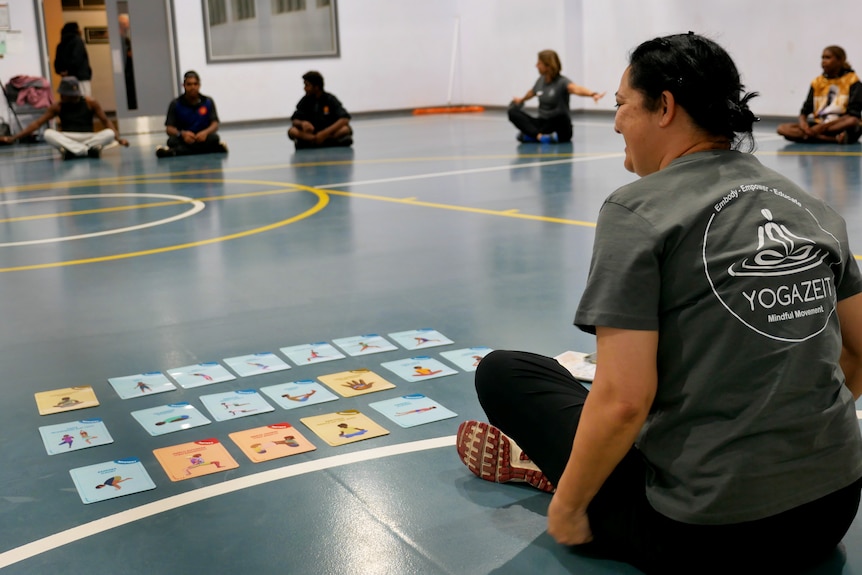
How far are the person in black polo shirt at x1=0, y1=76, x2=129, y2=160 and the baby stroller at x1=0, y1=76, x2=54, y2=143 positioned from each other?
285 centimetres

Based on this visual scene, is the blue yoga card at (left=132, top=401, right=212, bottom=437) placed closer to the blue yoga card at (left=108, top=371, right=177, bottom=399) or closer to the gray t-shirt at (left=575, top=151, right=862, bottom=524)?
the blue yoga card at (left=108, top=371, right=177, bottom=399)

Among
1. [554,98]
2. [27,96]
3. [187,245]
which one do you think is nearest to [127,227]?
[187,245]

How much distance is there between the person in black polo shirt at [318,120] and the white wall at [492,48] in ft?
16.5

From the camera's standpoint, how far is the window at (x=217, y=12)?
16922 mm

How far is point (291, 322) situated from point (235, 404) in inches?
38.7

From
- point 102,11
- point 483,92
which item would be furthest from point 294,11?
point 102,11

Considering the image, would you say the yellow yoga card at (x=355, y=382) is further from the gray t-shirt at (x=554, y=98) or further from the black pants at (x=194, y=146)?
the black pants at (x=194, y=146)

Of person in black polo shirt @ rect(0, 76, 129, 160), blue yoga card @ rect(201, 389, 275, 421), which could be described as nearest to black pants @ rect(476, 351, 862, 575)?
blue yoga card @ rect(201, 389, 275, 421)

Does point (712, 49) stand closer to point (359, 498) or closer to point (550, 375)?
point (550, 375)

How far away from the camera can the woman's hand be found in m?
1.90

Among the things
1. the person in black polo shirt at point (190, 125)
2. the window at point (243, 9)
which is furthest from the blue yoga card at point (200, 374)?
the window at point (243, 9)

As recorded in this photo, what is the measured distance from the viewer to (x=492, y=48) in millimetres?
18578

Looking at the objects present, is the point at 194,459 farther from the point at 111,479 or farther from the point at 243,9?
the point at 243,9

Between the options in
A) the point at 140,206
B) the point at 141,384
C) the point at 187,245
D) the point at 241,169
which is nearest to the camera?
the point at 141,384
